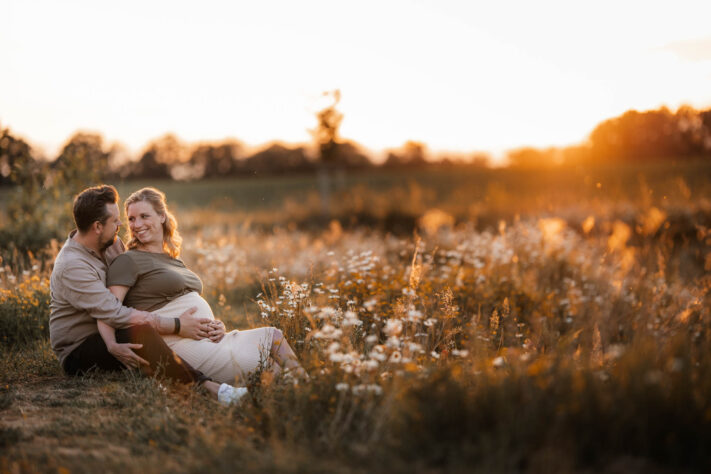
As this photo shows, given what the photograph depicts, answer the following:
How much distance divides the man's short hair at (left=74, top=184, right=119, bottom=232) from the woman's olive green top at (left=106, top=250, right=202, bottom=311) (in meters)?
0.37

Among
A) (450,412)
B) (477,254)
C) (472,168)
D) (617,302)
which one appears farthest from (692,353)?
(472,168)

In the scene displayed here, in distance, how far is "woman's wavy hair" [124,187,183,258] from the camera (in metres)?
4.67

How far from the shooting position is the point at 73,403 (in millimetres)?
3977

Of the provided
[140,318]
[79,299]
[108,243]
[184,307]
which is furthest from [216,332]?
[108,243]

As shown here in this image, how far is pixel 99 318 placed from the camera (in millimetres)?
4230

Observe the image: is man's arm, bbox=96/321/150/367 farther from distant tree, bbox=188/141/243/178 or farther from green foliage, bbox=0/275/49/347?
distant tree, bbox=188/141/243/178

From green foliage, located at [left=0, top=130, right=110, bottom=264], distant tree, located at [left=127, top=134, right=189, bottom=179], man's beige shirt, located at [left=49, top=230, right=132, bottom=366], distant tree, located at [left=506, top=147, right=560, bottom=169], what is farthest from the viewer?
distant tree, located at [left=127, top=134, right=189, bottom=179]

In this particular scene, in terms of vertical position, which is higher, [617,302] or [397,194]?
[397,194]

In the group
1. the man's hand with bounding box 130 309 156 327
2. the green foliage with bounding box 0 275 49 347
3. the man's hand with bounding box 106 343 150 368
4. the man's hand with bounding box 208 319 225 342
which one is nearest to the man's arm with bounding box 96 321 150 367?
the man's hand with bounding box 106 343 150 368

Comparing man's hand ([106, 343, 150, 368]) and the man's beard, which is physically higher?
the man's beard

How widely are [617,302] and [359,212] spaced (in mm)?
14306

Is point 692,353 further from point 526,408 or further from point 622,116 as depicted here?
point 622,116

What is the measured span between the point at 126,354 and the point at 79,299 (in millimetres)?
581

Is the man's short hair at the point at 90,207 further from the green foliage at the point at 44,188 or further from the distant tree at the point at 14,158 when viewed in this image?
the distant tree at the point at 14,158
